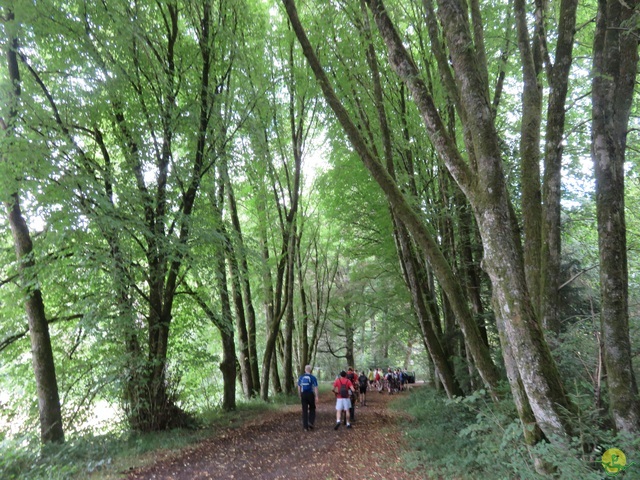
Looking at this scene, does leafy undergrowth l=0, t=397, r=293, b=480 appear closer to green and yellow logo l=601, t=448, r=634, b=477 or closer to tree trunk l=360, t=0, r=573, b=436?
tree trunk l=360, t=0, r=573, b=436

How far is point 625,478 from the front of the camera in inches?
111

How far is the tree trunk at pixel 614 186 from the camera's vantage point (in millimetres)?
3762

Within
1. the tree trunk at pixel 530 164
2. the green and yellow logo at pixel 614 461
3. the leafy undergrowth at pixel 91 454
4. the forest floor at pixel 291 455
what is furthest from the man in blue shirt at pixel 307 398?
the green and yellow logo at pixel 614 461

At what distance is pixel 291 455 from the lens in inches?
258

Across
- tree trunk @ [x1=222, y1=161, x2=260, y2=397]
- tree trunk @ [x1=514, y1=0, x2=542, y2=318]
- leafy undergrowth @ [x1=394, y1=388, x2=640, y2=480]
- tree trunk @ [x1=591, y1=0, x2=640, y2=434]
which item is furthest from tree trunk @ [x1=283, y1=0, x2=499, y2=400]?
tree trunk @ [x1=222, y1=161, x2=260, y2=397]

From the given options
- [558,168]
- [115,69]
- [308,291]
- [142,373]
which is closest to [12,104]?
[115,69]

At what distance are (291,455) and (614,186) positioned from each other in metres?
6.35

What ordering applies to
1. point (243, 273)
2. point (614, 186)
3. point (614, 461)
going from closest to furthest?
point (614, 461)
point (614, 186)
point (243, 273)

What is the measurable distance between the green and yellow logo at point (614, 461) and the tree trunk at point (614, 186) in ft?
3.11

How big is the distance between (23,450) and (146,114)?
20.8 ft

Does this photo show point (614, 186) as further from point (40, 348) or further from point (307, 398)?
point (40, 348)

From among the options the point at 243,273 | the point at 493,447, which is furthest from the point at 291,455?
the point at 243,273

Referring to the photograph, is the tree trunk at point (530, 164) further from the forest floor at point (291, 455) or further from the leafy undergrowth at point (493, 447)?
the forest floor at point (291, 455)

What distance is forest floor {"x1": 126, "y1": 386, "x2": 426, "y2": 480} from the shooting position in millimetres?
5516
